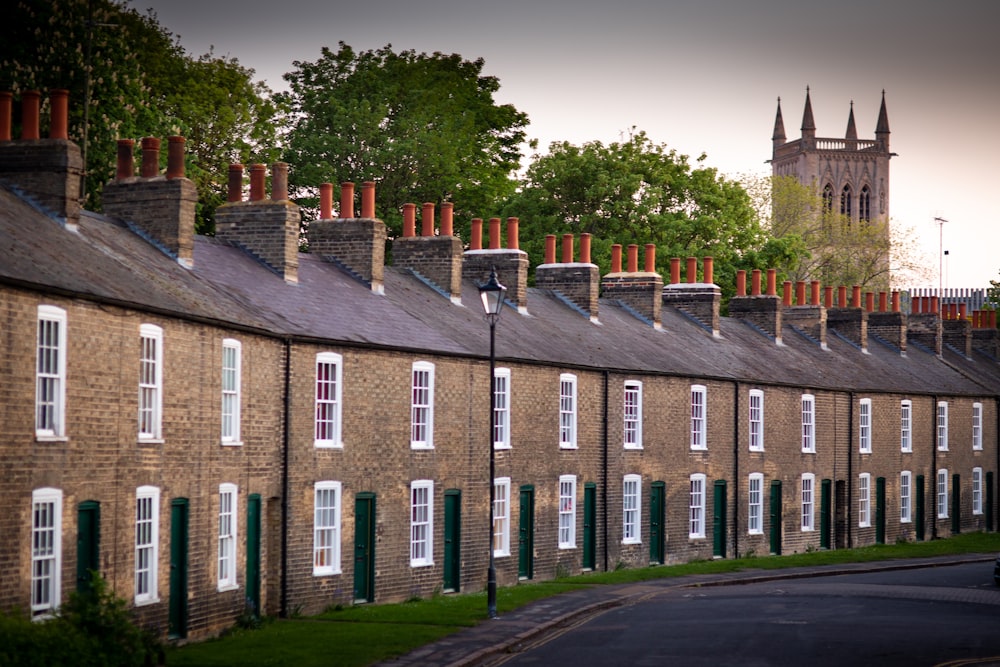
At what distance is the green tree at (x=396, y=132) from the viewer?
67250 mm

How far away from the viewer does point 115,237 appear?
3088 centimetres

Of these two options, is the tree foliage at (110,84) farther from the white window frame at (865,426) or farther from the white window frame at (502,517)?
the white window frame at (865,426)

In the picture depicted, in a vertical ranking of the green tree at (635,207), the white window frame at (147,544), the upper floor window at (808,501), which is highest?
the green tree at (635,207)

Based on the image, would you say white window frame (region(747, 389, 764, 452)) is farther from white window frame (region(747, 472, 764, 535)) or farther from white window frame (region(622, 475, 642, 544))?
white window frame (region(622, 475, 642, 544))

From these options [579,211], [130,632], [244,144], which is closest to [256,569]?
[130,632]

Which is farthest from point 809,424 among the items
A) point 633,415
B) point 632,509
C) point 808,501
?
point 632,509

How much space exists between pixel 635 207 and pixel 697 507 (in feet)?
81.8

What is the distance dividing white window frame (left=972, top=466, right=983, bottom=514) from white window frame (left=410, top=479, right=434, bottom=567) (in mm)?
39376

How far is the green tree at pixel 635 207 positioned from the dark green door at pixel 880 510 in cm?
1353

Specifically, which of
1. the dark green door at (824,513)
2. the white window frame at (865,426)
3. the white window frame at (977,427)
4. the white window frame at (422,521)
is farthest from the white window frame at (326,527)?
the white window frame at (977,427)

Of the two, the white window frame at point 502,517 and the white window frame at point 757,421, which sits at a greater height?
the white window frame at point 757,421

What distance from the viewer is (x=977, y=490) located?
234 ft

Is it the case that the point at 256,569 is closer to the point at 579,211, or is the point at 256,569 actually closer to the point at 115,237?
the point at 115,237

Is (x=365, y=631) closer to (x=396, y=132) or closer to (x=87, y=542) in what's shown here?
(x=87, y=542)
